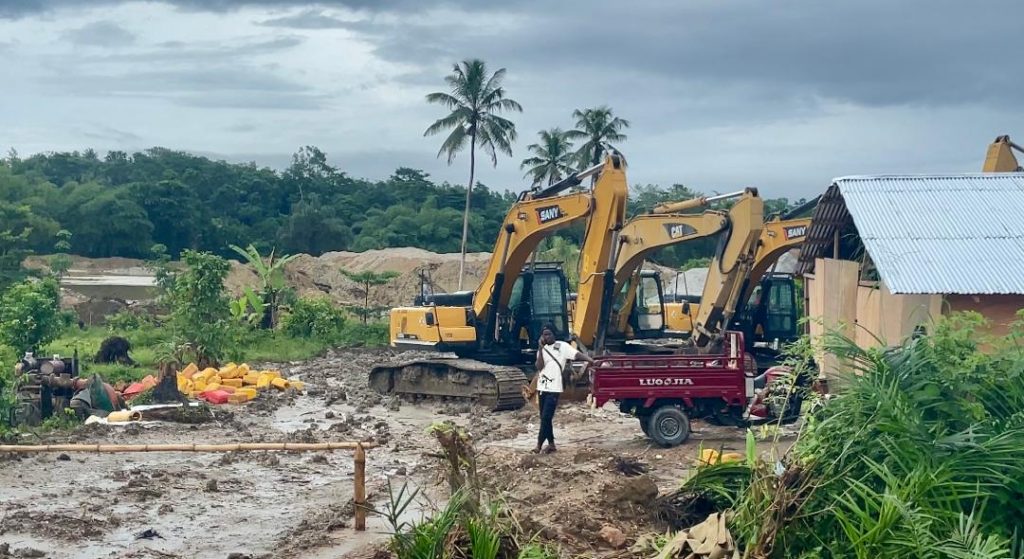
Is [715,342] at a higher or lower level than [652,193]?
lower

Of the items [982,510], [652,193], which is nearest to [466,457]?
[982,510]

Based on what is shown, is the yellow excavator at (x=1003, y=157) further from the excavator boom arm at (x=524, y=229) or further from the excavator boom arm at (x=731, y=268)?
the excavator boom arm at (x=524, y=229)

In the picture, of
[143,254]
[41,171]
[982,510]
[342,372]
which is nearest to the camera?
[982,510]

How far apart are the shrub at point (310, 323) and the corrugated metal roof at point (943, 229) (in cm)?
2220

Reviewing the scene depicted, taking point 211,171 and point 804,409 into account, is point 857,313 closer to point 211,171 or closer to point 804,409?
point 804,409

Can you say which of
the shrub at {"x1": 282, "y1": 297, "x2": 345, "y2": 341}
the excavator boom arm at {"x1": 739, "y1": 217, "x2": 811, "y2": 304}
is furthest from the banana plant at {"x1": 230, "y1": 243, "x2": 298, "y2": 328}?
the excavator boom arm at {"x1": 739, "y1": 217, "x2": 811, "y2": 304}

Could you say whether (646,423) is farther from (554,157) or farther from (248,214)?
(248,214)

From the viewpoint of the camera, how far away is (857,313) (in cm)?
1430

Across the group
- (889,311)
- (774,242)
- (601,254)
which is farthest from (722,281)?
(889,311)

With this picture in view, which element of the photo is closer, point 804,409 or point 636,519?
point 804,409

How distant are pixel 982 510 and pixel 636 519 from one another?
2.80 meters

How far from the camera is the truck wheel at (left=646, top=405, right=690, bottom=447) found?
15.0 meters

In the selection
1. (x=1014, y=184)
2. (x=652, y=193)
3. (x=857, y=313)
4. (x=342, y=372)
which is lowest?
(x=342, y=372)

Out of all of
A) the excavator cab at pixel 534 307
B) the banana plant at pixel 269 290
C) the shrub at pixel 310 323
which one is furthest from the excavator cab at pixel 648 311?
the banana plant at pixel 269 290
